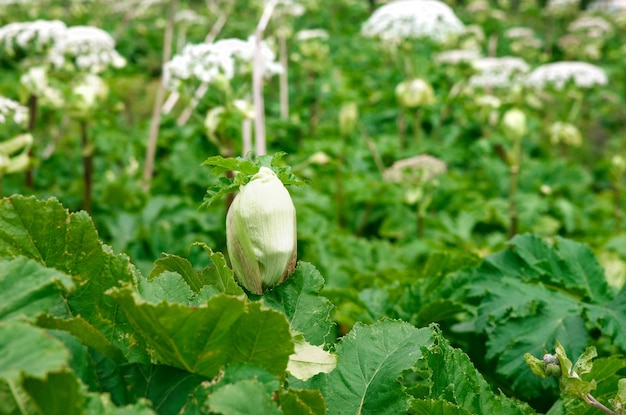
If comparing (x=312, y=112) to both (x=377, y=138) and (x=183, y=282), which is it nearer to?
(x=377, y=138)

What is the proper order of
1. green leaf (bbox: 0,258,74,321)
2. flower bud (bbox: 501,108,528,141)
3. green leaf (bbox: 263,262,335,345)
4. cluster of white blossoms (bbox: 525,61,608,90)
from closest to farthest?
green leaf (bbox: 0,258,74,321), green leaf (bbox: 263,262,335,345), flower bud (bbox: 501,108,528,141), cluster of white blossoms (bbox: 525,61,608,90)

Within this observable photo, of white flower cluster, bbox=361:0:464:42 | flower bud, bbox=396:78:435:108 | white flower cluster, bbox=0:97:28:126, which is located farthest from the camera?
flower bud, bbox=396:78:435:108

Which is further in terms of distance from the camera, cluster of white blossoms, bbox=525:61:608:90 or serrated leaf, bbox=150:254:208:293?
cluster of white blossoms, bbox=525:61:608:90

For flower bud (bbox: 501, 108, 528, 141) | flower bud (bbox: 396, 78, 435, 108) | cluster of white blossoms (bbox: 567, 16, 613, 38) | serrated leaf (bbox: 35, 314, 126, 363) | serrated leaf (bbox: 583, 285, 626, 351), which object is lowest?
cluster of white blossoms (bbox: 567, 16, 613, 38)

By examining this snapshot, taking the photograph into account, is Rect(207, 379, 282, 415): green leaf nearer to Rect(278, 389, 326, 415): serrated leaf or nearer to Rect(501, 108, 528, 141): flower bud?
Rect(278, 389, 326, 415): serrated leaf

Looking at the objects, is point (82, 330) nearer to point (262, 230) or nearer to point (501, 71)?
point (262, 230)

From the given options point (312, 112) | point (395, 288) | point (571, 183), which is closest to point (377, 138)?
point (312, 112)

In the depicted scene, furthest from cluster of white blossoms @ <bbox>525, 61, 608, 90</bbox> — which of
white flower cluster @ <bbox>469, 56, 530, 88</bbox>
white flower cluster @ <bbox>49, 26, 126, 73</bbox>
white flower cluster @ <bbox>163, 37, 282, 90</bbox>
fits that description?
white flower cluster @ <bbox>49, 26, 126, 73</bbox>

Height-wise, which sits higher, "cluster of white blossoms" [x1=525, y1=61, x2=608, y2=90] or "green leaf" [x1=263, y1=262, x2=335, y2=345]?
"green leaf" [x1=263, y1=262, x2=335, y2=345]

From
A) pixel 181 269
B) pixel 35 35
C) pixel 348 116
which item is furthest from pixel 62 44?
pixel 181 269
